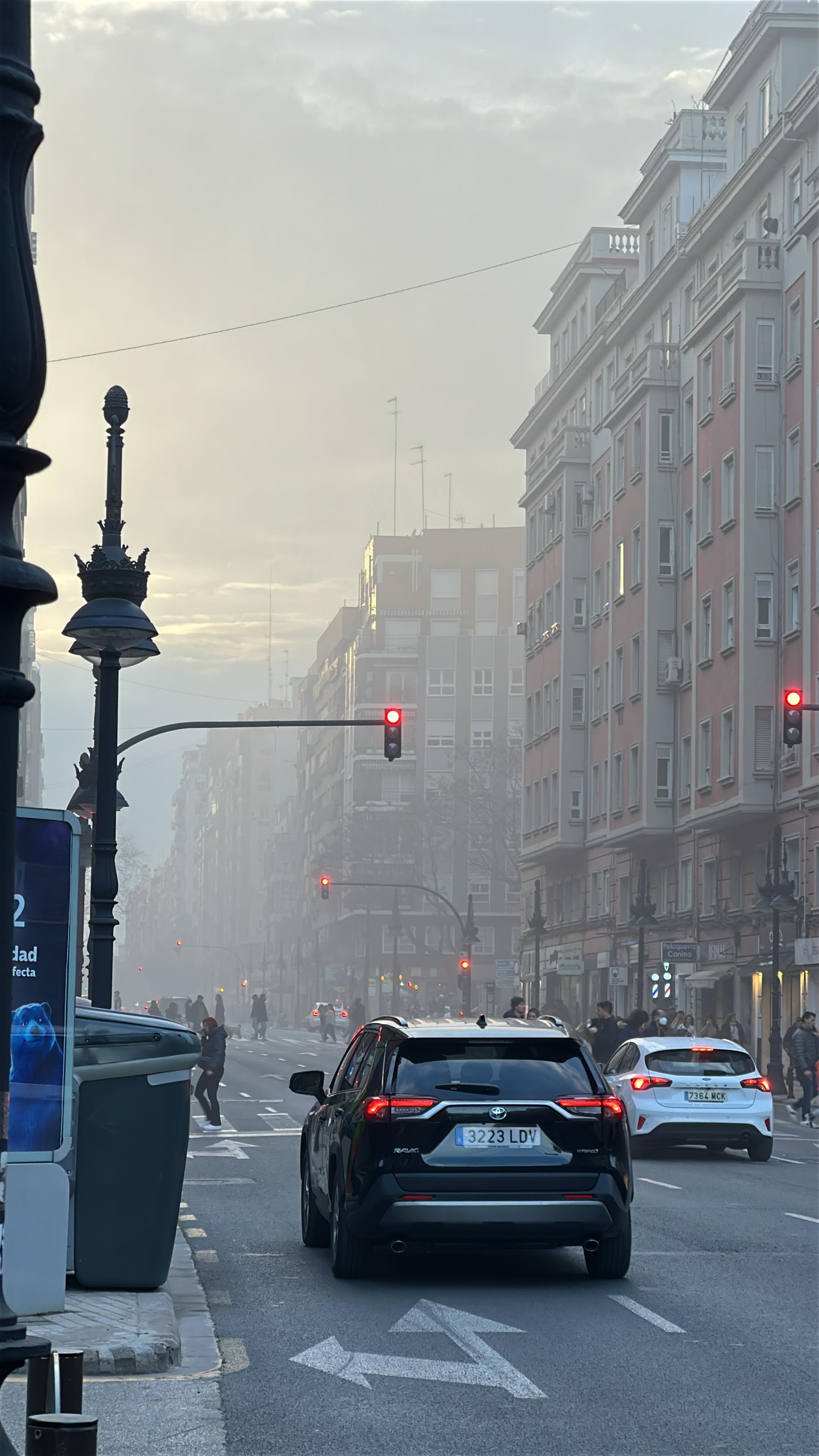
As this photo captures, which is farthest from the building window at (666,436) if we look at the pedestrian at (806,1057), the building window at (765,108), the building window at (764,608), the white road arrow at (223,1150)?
the white road arrow at (223,1150)

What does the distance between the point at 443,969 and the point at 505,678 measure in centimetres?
1971

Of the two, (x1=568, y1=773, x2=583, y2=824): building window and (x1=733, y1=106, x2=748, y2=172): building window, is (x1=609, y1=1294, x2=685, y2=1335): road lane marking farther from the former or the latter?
(x1=568, y1=773, x2=583, y2=824): building window

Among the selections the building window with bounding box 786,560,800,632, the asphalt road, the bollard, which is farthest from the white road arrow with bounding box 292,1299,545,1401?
the building window with bounding box 786,560,800,632

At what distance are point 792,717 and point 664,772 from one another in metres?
32.8

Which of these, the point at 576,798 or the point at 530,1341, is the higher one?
the point at 576,798

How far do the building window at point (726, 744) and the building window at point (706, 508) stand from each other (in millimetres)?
5594

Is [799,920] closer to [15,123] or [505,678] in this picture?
[15,123]

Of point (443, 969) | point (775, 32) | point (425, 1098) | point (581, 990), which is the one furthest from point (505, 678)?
point (425, 1098)

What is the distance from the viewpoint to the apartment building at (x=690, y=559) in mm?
52281

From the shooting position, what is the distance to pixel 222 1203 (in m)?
17.8

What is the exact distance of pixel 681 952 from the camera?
49062 millimetres

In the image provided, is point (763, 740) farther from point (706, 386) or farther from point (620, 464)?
point (620, 464)

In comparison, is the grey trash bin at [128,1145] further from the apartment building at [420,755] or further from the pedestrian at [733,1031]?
the apartment building at [420,755]

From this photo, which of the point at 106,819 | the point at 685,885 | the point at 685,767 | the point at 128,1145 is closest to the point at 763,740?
the point at 685,767
